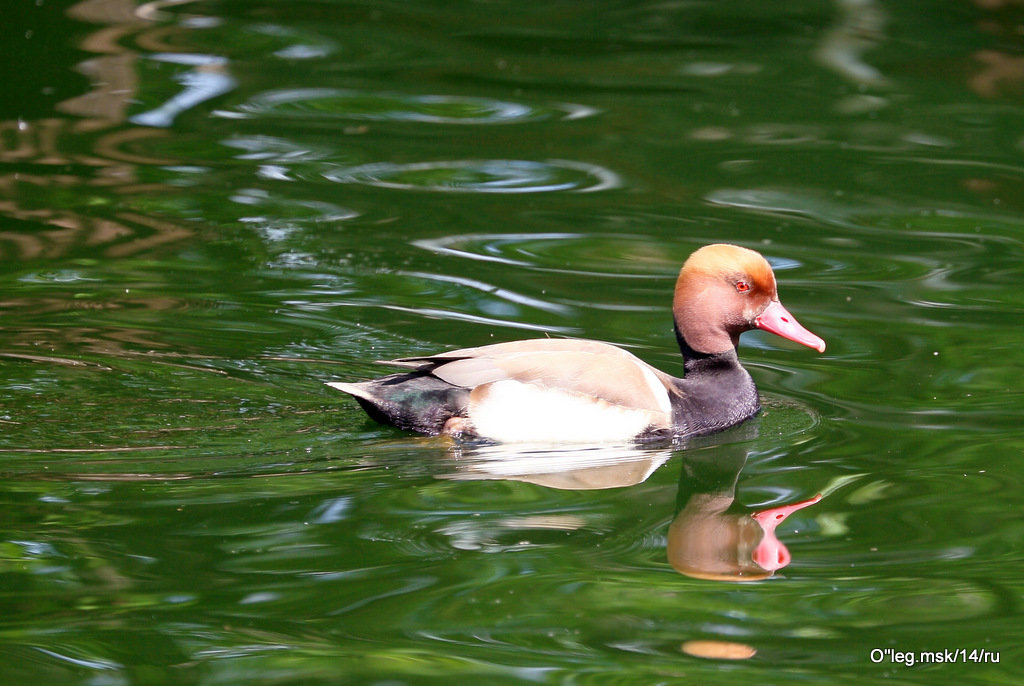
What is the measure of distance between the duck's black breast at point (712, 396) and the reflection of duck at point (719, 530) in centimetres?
23

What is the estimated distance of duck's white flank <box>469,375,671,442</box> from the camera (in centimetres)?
627

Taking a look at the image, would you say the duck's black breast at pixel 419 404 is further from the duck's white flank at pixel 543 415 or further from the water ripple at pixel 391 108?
the water ripple at pixel 391 108

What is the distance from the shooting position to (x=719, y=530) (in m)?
5.57

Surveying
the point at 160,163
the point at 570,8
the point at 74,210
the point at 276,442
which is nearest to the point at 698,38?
the point at 570,8

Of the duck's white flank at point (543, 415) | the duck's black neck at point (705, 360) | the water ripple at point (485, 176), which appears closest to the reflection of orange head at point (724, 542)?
the duck's white flank at point (543, 415)

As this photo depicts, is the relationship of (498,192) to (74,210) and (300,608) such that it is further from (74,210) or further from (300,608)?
(300,608)

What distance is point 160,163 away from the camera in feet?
34.9

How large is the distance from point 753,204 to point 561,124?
6.91 ft

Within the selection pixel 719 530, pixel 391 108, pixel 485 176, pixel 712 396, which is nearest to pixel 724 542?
pixel 719 530

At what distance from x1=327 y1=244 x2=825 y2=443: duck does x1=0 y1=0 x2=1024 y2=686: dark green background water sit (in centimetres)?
13

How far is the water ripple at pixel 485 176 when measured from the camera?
10.4 metres

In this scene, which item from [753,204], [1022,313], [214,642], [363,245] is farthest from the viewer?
[753,204]

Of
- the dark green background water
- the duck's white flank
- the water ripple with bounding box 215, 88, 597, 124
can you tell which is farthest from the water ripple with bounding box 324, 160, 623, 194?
the duck's white flank

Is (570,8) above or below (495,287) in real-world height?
above
